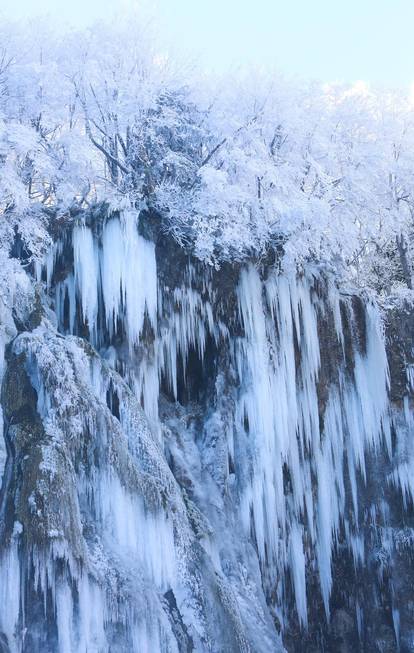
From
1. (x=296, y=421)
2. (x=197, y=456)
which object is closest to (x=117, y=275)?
(x=197, y=456)

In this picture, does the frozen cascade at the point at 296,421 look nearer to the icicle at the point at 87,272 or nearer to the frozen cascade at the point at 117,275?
the frozen cascade at the point at 117,275

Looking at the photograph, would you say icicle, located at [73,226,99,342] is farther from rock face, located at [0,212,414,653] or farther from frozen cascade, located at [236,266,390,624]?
frozen cascade, located at [236,266,390,624]

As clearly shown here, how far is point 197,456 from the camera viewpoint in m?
15.3

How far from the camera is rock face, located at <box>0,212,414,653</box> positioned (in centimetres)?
1045

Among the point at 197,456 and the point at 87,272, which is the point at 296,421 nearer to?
the point at 197,456

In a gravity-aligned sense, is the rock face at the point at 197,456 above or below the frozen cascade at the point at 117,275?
below

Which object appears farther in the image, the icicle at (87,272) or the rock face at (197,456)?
the icicle at (87,272)

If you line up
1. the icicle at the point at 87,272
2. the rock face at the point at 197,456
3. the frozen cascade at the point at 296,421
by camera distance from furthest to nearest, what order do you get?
the frozen cascade at the point at 296,421, the icicle at the point at 87,272, the rock face at the point at 197,456

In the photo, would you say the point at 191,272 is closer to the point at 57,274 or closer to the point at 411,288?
the point at 57,274

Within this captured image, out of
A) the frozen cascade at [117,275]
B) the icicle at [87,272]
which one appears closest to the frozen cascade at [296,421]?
the frozen cascade at [117,275]

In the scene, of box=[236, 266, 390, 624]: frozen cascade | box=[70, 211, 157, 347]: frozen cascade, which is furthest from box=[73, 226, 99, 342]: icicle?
box=[236, 266, 390, 624]: frozen cascade

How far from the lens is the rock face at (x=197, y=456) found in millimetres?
10445

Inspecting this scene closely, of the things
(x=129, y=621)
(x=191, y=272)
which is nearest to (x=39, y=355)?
(x=129, y=621)

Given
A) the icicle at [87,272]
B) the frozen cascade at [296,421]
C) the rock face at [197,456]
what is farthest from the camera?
the frozen cascade at [296,421]
